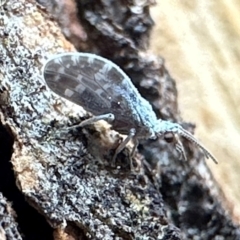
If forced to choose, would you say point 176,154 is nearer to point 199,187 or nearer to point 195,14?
point 199,187

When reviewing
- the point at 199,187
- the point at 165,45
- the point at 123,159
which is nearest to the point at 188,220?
the point at 199,187

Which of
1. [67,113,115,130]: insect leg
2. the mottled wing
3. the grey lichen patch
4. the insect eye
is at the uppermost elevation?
the mottled wing

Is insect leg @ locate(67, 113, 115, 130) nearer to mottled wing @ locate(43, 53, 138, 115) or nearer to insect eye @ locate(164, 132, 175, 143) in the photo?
mottled wing @ locate(43, 53, 138, 115)

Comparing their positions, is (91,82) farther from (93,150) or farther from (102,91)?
(93,150)

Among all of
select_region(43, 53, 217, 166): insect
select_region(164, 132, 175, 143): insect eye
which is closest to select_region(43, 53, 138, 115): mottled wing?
select_region(43, 53, 217, 166): insect

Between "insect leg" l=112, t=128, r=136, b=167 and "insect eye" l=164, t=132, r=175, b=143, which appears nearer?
"insect leg" l=112, t=128, r=136, b=167

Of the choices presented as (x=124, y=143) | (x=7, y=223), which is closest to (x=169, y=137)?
(x=124, y=143)

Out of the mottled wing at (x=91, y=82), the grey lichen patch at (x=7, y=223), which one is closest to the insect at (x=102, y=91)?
the mottled wing at (x=91, y=82)
